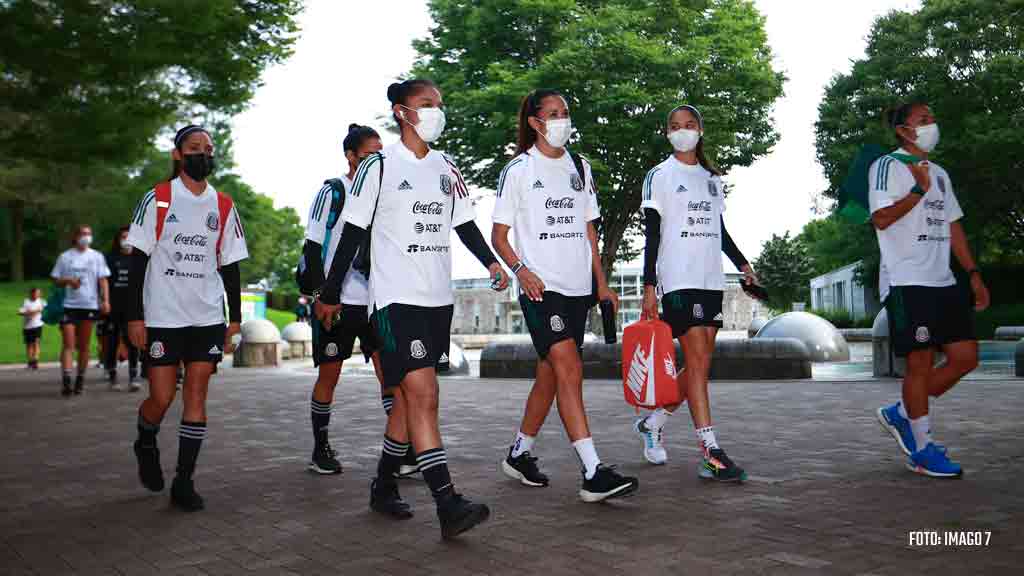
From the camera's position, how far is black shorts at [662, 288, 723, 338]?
5.72m

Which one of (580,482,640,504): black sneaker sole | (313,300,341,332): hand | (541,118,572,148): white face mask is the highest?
(541,118,572,148): white face mask

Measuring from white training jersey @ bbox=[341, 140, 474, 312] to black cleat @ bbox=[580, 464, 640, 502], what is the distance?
117cm

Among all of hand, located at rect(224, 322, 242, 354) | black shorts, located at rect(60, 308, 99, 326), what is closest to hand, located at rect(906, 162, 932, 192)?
hand, located at rect(224, 322, 242, 354)

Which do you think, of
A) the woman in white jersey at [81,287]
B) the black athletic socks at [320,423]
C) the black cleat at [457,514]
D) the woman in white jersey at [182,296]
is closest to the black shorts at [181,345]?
the woman in white jersey at [182,296]

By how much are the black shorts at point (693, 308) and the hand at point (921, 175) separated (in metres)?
1.29

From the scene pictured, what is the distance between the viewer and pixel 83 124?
1725 centimetres

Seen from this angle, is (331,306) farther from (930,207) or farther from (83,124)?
(83,124)

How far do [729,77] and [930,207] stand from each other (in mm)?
21518

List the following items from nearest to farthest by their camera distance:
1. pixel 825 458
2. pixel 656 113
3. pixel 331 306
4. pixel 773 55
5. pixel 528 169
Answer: pixel 331 306
pixel 528 169
pixel 825 458
pixel 656 113
pixel 773 55

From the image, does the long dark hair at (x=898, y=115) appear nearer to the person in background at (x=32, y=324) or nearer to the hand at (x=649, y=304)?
the hand at (x=649, y=304)

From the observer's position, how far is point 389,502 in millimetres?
4781

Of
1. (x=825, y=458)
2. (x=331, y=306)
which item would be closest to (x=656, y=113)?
(x=825, y=458)

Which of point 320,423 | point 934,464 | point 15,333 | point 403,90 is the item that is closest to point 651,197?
point 403,90

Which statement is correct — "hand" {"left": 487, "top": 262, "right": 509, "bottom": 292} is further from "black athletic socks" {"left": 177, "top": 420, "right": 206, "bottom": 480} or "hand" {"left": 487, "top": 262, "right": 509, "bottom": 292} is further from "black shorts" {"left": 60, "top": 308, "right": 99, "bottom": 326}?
"black shorts" {"left": 60, "top": 308, "right": 99, "bottom": 326}
